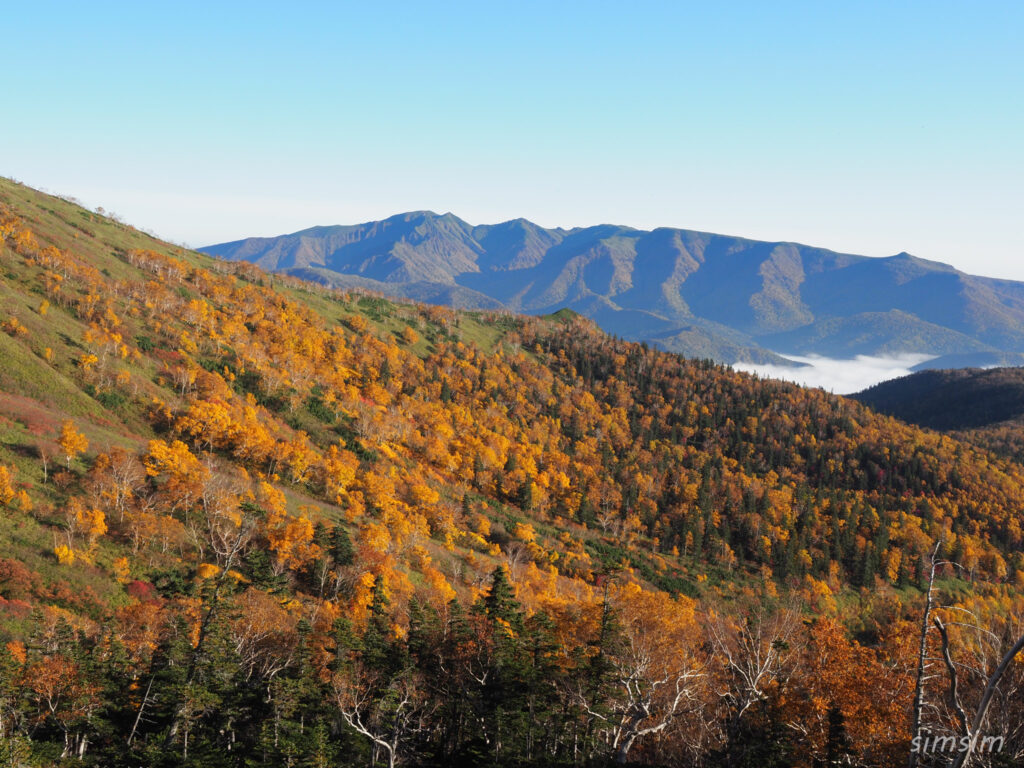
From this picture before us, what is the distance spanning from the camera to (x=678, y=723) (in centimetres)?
4594

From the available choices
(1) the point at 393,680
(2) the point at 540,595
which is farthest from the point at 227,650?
(2) the point at 540,595

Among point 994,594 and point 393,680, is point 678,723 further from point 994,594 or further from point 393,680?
point 994,594

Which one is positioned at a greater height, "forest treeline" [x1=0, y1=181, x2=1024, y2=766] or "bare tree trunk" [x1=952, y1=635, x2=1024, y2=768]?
"bare tree trunk" [x1=952, y1=635, x2=1024, y2=768]

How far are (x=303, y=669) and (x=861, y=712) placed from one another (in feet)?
131

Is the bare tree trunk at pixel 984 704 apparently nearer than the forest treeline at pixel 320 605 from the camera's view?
Yes

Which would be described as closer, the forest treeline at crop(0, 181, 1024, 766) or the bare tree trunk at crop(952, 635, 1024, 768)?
the bare tree trunk at crop(952, 635, 1024, 768)

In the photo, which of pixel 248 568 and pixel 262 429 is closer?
pixel 248 568

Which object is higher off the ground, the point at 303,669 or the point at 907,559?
the point at 303,669

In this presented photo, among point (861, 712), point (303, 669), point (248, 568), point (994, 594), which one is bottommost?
point (994, 594)

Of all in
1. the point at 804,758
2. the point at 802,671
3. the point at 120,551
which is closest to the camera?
the point at 804,758

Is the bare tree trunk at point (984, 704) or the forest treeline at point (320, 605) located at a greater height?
the bare tree trunk at point (984, 704)

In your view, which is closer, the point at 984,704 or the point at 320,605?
the point at 984,704

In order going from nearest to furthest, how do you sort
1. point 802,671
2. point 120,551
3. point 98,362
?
1. point 802,671
2. point 120,551
3. point 98,362

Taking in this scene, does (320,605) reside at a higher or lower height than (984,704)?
lower
